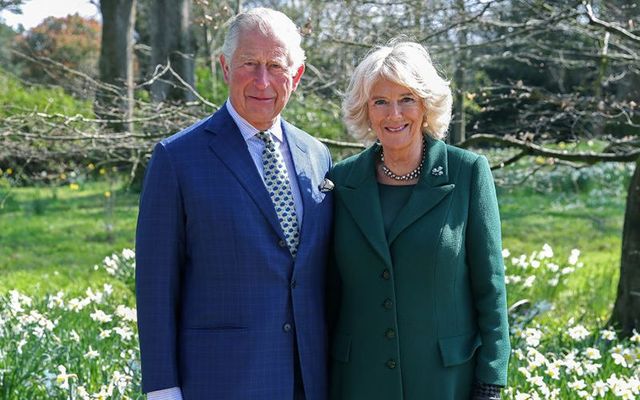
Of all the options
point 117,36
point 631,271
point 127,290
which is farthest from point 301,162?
point 117,36

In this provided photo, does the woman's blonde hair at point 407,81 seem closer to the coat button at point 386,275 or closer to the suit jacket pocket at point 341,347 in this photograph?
the coat button at point 386,275

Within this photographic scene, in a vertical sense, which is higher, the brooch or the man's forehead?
the man's forehead

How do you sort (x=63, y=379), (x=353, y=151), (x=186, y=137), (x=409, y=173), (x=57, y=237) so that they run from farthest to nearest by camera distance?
1. (x=57, y=237)
2. (x=353, y=151)
3. (x=63, y=379)
4. (x=409, y=173)
5. (x=186, y=137)

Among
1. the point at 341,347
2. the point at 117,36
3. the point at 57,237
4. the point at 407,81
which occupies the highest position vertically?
the point at 117,36

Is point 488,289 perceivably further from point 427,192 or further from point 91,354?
point 91,354

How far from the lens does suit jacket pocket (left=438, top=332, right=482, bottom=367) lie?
7.70ft

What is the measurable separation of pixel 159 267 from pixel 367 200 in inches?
24.8

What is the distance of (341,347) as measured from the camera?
246 centimetres

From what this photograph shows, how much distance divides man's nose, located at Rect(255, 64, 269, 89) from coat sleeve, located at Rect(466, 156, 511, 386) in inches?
26.6

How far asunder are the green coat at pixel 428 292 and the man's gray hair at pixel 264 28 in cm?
48

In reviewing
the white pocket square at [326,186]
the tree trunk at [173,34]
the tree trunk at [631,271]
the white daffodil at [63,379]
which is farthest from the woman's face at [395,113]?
the tree trunk at [173,34]

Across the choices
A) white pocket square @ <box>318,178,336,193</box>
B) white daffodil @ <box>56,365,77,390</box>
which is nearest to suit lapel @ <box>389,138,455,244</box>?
white pocket square @ <box>318,178,336,193</box>

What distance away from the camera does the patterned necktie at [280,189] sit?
2.39 metres

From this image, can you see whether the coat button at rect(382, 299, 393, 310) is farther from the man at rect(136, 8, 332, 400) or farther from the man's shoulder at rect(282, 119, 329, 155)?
the man's shoulder at rect(282, 119, 329, 155)
